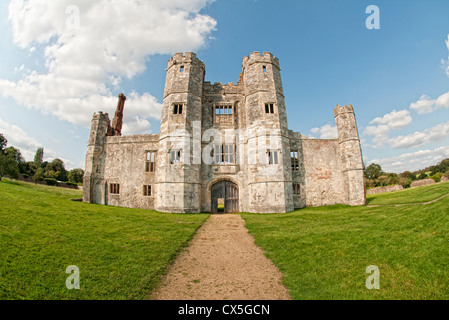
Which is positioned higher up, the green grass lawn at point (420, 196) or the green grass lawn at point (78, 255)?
the green grass lawn at point (420, 196)

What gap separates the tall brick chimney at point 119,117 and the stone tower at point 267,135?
16.4 meters

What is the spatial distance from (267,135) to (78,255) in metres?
16.2

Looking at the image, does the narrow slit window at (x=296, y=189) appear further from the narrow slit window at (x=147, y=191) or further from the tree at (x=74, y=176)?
the tree at (x=74, y=176)

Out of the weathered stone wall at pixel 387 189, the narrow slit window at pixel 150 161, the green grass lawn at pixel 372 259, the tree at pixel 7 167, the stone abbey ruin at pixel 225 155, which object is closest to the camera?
the green grass lawn at pixel 372 259

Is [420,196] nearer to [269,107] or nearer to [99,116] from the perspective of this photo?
[269,107]

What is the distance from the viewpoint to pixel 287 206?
58.8 feet

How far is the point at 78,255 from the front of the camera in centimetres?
608

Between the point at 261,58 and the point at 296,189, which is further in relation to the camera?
the point at 261,58

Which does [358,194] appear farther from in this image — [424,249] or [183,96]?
[183,96]

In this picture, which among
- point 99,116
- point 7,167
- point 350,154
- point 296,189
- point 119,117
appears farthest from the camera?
point 119,117

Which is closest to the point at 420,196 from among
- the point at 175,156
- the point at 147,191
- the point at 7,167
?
the point at 175,156

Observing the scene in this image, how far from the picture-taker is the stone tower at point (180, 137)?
17859 millimetres

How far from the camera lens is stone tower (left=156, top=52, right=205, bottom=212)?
17.9 metres

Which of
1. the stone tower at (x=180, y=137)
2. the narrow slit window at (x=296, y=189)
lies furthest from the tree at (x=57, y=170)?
the narrow slit window at (x=296, y=189)
